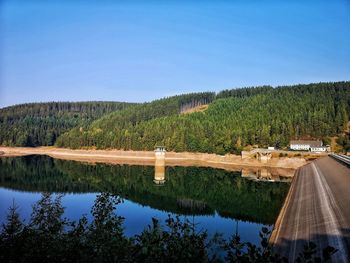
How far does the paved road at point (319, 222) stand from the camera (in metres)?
30.2

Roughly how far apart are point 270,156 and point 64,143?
317 feet

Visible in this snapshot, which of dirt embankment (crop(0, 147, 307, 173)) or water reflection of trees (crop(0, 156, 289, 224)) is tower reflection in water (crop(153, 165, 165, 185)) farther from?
dirt embankment (crop(0, 147, 307, 173))

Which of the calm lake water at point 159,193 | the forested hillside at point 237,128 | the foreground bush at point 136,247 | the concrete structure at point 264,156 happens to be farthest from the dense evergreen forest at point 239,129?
the foreground bush at point 136,247

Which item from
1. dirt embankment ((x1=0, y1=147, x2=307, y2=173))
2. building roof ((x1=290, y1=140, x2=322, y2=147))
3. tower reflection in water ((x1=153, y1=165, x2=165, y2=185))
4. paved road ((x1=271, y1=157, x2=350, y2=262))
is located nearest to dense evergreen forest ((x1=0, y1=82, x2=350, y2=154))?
dirt embankment ((x1=0, y1=147, x2=307, y2=173))

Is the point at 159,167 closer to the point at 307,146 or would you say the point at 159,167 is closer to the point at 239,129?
the point at 239,129

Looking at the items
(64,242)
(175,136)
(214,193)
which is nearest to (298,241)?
(64,242)

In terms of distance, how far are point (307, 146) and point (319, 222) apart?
99351 mm

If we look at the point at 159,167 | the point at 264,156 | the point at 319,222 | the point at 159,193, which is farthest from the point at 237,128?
the point at 319,222

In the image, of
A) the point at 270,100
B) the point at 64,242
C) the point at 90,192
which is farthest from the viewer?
the point at 270,100

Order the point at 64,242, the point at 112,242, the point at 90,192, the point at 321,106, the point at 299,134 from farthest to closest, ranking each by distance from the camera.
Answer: the point at 321,106 < the point at 299,134 < the point at 90,192 < the point at 64,242 < the point at 112,242

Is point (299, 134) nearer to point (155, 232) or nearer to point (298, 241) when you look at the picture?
point (298, 241)

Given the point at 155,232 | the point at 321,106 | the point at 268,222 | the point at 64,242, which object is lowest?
the point at 268,222

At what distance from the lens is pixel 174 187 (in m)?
85.2

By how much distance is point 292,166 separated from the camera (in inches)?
4715
